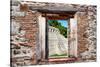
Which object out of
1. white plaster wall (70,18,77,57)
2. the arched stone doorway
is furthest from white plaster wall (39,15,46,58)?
white plaster wall (70,18,77,57)

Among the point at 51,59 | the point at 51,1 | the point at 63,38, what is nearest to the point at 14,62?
the point at 51,59

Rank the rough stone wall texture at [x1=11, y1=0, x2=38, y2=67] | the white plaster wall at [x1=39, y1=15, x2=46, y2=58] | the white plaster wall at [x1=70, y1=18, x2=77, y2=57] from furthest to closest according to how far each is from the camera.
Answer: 1. the white plaster wall at [x1=70, y1=18, x2=77, y2=57]
2. the white plaster wall at [x1=39, y1=15, x2=46, y2=58]
3. the rough stone wall texture at [x1=11, y1=0, x2=38, y2=67]

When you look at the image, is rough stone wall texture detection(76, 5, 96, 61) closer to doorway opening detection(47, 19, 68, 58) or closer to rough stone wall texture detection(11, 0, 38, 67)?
doorway opening detection(47, 19, 68, 58)

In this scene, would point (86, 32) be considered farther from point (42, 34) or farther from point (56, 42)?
point (42, 34)

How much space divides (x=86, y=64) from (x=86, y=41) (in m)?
0.29

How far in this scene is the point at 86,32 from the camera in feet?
9.03

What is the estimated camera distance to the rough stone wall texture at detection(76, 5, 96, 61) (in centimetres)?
272

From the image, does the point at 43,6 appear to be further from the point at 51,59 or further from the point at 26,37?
the point at 51,59

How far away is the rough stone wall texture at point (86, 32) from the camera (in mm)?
2723

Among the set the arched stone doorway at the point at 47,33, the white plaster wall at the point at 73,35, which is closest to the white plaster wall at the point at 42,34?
the arched stone doorway at the point at 47,33

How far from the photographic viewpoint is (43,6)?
2.57 m

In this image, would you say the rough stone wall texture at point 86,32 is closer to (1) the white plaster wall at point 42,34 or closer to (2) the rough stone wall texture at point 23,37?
(1) the white plaster wall at point 42,34

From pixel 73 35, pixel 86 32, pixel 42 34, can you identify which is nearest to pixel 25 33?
pixel 42 34

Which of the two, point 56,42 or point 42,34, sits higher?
point 42,34
